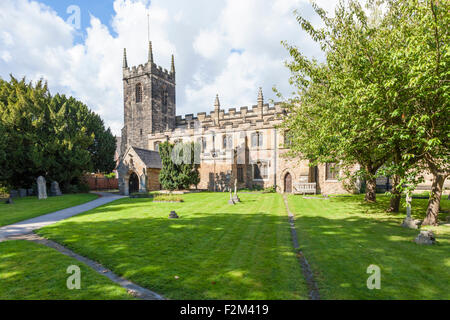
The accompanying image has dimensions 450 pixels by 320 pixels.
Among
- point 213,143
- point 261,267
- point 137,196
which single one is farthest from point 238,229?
point 213,143

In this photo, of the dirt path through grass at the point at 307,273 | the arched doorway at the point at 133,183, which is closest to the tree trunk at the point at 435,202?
the dirt path through grass at the point at 307,273

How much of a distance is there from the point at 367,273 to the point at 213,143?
3168cm

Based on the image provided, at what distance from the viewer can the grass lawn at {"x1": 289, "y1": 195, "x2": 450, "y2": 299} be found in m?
4.71

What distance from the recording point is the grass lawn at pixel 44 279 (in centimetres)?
447

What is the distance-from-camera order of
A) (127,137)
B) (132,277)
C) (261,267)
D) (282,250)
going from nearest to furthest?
(132,277)
(261,267)
(282,250)
(127,137)

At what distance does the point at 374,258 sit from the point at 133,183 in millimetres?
28941

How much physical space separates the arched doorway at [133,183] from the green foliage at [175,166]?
5321 mm

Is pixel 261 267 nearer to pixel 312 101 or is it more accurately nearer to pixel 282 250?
pixel 282 250

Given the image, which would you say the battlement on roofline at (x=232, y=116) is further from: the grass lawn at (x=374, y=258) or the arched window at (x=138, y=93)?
the grass lawn at (x=374, y=258)

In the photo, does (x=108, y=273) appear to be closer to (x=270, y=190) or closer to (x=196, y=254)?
(x=196, y=254)

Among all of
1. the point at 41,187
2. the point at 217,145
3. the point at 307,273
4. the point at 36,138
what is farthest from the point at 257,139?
the point at 307,273

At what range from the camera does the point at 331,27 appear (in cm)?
1226

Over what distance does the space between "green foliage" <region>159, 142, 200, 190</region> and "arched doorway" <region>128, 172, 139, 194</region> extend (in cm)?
532
